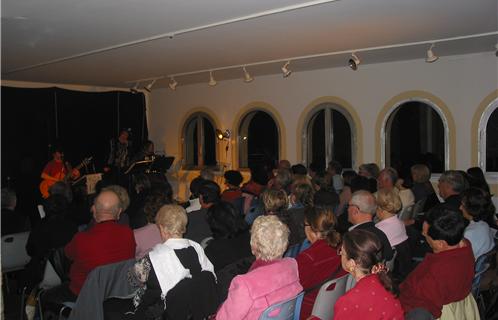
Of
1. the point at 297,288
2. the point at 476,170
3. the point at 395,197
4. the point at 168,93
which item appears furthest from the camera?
the point at 168,93

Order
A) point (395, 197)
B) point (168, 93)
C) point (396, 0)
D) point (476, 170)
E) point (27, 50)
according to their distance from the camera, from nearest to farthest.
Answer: point (395, 197), point (396, 0), point (476, 170), point (27, 50), point (168, 93)

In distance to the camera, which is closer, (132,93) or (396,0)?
(396,0)

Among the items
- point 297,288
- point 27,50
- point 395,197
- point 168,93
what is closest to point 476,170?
point 395,197

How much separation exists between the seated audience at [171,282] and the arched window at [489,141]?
5.97 m

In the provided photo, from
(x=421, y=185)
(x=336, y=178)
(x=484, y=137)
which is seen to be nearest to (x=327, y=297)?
(x=421, y=185)

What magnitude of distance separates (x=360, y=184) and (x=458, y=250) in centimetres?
265

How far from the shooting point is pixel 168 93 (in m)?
11.6

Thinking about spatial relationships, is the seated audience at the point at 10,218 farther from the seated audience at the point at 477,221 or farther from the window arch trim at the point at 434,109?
the window arch trim at the point at 434,109

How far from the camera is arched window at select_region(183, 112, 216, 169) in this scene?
36.5ft

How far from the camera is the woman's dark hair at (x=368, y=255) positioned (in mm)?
2213

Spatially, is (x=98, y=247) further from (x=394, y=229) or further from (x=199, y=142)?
(x=199, y=142)

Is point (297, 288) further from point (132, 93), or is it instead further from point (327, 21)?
point (132, 93)

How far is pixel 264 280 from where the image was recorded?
240 cm

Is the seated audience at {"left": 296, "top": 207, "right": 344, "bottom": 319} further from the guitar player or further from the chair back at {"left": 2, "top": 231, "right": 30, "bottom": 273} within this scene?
the guitar player
